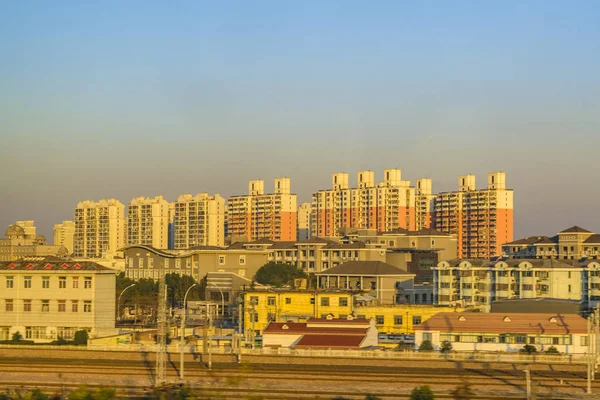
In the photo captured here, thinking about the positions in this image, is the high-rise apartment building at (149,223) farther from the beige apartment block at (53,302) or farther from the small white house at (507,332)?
the small white house at (507,332)

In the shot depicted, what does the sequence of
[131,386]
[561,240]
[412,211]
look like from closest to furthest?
[131,386]
[561,240]
[412,211]

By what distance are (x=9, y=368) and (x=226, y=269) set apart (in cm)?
4713

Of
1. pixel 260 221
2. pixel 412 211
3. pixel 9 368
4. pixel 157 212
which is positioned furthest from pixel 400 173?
pixel 9 368

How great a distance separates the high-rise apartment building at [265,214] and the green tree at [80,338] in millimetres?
92617

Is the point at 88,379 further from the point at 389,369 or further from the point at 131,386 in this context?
the point at 389,369

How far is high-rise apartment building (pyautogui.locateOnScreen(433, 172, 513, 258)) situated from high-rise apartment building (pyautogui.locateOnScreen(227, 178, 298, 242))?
20677 mm

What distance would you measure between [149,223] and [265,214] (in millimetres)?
21820

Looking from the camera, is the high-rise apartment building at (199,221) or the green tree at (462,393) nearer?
the green tree at (462,393)

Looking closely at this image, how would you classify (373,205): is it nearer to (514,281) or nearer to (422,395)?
(514,281)

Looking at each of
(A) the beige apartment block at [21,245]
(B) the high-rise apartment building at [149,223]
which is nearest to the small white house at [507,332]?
(A) the beige apartment block at [21,245]

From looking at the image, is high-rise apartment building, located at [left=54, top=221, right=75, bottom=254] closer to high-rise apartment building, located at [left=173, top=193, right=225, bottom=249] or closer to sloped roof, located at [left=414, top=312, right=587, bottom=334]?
high-rise apartment building, located at [left=173, top=193, right=225, bottom=249]

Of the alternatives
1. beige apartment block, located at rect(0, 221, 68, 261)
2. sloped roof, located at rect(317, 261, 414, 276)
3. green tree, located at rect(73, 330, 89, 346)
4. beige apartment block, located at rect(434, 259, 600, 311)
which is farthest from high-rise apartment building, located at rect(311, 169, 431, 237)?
green tree, located at rect(73, 330, 89, 346)

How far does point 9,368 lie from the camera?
120ft

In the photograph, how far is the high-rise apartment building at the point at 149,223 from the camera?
152375 mm
